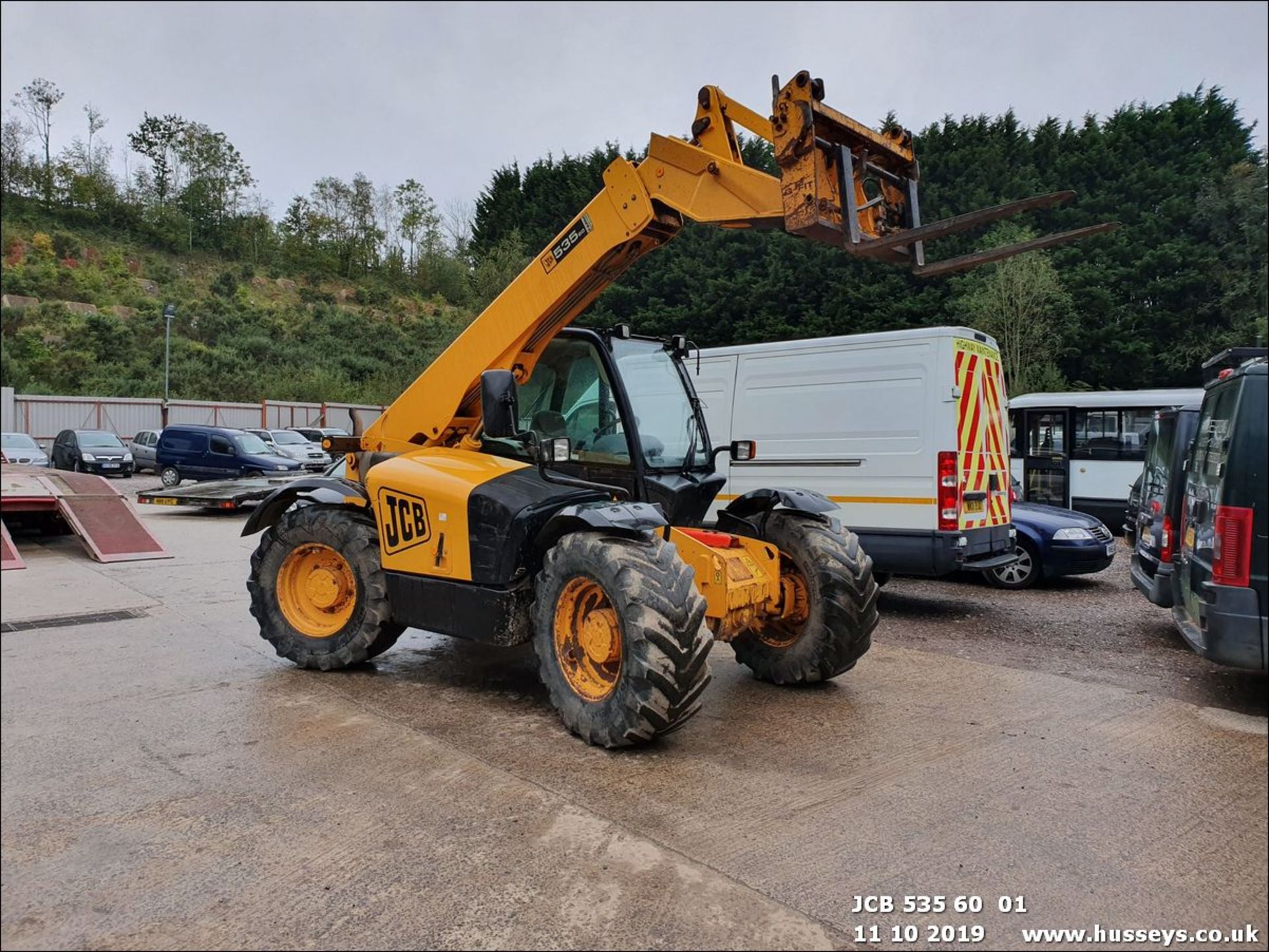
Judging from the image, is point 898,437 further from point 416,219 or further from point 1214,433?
point 416,219

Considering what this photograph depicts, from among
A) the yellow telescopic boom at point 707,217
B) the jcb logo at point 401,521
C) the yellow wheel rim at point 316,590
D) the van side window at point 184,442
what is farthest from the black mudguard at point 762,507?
the van side window at point 184,442

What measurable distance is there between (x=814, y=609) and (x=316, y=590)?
3261mm

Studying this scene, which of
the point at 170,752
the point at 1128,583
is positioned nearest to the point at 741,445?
the point at 170,752

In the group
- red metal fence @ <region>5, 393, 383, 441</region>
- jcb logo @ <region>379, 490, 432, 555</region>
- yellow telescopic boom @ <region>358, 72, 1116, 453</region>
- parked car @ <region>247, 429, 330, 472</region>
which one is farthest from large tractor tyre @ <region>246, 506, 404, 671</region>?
red metal fence @ <region>5, 393, 383, 441</region>

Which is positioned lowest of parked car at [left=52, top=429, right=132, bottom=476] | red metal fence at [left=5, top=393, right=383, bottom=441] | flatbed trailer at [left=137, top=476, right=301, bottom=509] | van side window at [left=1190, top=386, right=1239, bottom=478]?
flatbed trailer at [left=137, top=476, right=301, bottom=509]

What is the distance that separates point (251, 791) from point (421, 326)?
50.9m

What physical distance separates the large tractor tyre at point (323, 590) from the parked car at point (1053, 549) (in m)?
6.48

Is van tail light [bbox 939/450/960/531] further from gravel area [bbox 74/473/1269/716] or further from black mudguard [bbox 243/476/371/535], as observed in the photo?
black mudguard [bbox 243/476/371/535]

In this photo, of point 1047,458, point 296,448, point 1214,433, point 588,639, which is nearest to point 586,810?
point 588,639

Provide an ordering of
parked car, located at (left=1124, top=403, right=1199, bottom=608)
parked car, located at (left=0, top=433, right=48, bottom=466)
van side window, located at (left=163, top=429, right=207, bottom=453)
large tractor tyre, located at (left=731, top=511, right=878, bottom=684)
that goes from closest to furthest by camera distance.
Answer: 1. large tractor tyre, located at (left=731, top=511, right=878, bottom=684)
2. parked car, located at (left=1124, top=403, right=1199, bottom=608)
3. parked car, located at (left=0, top=433, right=48, bottom=466)
4. van side window, located at (left=163, top=429, right=207, bottom=453)

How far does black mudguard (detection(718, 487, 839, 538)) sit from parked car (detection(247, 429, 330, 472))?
16673 millimetres

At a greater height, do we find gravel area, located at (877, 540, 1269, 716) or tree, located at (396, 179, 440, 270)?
tree, located at (396, 179, 440, 270)

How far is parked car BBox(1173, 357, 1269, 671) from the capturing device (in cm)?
382

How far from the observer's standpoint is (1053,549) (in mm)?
8797
